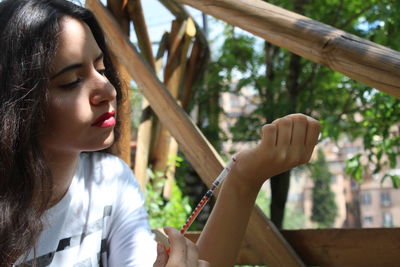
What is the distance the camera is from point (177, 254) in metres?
0.77

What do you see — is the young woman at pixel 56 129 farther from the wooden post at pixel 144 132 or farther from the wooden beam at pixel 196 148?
the wooden post at pixel 144 132

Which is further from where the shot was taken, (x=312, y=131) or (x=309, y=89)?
(x=309, y=89)

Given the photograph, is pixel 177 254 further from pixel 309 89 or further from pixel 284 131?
pixel 309 89

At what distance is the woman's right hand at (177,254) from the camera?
766mm

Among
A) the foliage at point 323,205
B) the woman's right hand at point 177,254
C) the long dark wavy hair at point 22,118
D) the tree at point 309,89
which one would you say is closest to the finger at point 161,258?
the woman's right hand at point 177,254

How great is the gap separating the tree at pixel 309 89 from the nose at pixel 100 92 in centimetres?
194

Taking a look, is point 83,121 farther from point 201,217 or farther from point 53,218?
point 201,217

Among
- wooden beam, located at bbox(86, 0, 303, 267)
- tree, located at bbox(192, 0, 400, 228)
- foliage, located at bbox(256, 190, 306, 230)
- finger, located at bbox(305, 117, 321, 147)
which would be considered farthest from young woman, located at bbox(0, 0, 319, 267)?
foliage, located at bbox(256, 190, 306, 230)

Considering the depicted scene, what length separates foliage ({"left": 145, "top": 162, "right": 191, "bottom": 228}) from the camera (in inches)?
121

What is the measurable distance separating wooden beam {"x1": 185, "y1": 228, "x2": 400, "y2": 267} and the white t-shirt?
317 mm

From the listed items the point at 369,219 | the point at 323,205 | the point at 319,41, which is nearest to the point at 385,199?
the point at 369,219

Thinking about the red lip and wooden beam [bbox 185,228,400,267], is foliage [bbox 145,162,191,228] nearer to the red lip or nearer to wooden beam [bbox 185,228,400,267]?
wooden beam [bbox 185,228,400,267]

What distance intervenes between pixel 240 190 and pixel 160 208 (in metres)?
2.39

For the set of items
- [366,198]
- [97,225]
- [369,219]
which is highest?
[97,225]
